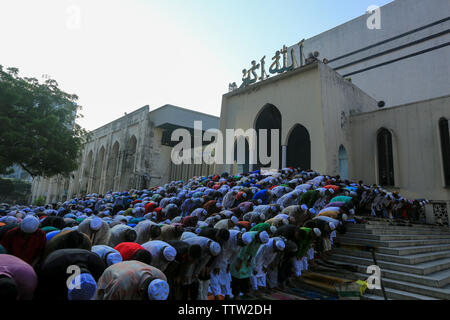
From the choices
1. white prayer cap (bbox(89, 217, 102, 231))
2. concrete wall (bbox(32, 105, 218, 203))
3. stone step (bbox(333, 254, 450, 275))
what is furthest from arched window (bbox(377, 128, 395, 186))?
concrete wall (bbox(32, 105, 218, 203))

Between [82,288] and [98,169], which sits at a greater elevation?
[98,169]

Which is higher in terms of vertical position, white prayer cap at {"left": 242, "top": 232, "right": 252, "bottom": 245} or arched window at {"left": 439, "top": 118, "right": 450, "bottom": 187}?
arched window at {"left": 439, "top": 118, "right": 450, "bottom": 187}

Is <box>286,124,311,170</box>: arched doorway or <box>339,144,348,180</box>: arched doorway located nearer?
<box>339,144,348,180</box>: arched doorway

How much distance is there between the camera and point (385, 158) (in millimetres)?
13547

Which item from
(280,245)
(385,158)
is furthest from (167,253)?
(385,158)

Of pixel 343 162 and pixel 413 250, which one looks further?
pixel 343 162

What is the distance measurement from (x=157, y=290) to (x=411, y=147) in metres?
14.3

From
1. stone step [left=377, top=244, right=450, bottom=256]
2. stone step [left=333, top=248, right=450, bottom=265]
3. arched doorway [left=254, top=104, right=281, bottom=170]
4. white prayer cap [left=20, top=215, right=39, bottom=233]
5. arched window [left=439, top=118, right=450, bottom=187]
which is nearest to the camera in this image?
white prayer cap [left=20, top=215, right=39, bottom=233]

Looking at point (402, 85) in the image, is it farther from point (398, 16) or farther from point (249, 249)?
point (249, 249)

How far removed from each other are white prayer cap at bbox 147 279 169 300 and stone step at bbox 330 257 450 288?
3706 millimetres

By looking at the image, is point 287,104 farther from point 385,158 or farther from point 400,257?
point 400,257

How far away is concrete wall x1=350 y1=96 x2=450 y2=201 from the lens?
11820 mm

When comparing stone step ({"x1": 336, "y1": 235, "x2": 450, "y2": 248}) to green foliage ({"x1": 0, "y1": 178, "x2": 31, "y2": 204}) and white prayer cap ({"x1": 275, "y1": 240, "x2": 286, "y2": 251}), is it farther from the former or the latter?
green foliage ({"x1": 0, "y1": 178, "x2": 31, "y2": 204})

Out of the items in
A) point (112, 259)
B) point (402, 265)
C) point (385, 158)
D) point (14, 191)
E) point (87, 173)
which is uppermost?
point (87, 173)
